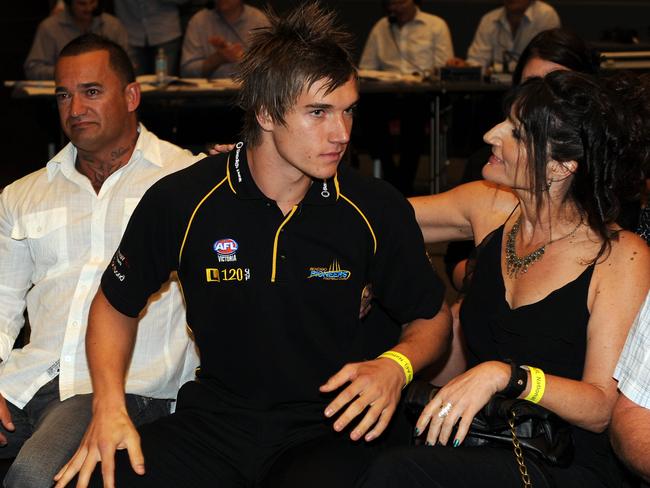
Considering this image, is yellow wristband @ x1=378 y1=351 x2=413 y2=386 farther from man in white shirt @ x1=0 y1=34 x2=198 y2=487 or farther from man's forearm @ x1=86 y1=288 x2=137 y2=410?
man in white shirt @ x1=0 y1=34 x2=198 y2=487

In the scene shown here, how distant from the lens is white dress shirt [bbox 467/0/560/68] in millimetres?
7391

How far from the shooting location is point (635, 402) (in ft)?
6.42

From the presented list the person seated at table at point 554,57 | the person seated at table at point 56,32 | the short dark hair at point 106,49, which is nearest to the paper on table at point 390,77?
the person seated at table at point 56,32

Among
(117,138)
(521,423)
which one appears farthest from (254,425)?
(117,138)

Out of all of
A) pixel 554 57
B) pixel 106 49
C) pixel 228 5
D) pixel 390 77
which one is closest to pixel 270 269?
pixel 106 49

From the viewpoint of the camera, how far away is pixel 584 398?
210 cm

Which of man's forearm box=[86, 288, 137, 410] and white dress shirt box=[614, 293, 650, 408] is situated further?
man's forearm box=[86, 288, 137, 410]

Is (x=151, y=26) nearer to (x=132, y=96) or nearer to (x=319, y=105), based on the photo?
(x=132, y=96)

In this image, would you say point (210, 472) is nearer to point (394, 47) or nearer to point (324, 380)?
point (324, 380)

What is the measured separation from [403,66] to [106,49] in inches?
195

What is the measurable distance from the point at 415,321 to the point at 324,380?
0.28 metres

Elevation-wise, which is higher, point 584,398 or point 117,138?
point 117,138

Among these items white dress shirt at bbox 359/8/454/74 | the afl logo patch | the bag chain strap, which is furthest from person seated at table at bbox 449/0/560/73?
the bag chain strap

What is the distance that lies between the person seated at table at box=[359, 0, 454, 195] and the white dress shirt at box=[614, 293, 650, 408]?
4792mm
